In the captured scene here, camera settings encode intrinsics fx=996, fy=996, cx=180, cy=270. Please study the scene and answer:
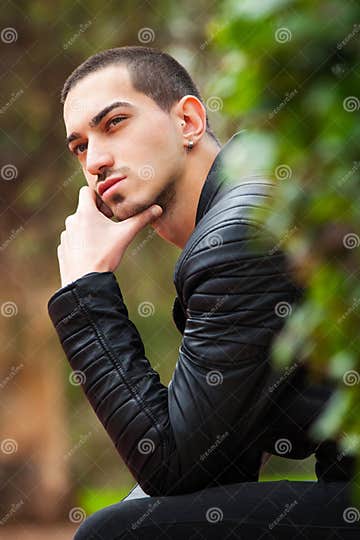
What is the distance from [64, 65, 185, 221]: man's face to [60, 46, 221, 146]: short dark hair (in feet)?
0.08

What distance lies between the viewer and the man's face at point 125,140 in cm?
267

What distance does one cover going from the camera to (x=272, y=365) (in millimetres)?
2168

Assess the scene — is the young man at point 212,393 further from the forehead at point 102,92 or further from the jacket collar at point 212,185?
the forehead at point 102,92

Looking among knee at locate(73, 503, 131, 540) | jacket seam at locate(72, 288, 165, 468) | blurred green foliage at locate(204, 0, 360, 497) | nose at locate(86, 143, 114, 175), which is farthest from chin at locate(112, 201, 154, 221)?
blurred green foliage at locate(204, 0, 360, 497)

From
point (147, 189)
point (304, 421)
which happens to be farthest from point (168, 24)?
point (304, 421)

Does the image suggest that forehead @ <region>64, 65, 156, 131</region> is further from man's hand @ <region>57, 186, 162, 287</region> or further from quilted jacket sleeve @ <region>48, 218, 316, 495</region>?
quilted jacket sleeve @ <region>48, 218, 316, 495</region>

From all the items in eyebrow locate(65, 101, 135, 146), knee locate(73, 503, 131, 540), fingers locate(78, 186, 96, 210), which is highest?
eyebrow locate(65, 101, 135, 146)

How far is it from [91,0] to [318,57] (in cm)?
770

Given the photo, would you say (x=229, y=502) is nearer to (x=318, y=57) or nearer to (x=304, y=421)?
(x=304, y=421)

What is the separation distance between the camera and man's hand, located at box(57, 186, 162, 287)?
2.50 meters

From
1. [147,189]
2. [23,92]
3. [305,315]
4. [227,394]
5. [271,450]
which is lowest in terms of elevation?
[271,450]

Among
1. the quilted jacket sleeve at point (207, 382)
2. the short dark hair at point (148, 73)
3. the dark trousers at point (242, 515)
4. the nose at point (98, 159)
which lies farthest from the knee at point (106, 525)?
the short dark hair at point (148, 73)

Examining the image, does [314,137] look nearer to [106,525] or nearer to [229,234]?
[229,234]

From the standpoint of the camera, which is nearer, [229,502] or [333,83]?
[333,83]
